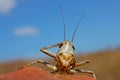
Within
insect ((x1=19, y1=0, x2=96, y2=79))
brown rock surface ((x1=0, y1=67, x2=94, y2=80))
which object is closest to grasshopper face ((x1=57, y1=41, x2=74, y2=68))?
insect ((x1=19, y1=0, x2=96, y2=79))

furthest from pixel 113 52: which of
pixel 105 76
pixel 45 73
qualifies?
pixel 45 73

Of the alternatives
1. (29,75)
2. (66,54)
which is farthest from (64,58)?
(29,75)

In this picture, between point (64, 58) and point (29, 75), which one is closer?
point (29, 75)

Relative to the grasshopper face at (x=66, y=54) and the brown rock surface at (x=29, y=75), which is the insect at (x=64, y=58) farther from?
the brown rock surface at (x=29, y=75)

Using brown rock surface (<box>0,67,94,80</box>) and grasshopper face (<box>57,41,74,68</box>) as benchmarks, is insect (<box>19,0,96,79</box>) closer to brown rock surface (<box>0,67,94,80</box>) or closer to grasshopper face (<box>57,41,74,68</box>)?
grasshopper face (<box>57,41,74,68</box>)

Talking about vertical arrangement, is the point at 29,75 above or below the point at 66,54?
below

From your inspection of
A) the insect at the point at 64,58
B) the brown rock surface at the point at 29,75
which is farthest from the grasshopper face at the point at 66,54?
the brown rock surface at the point at 29,75

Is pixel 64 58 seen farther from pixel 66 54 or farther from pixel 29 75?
pixel 29 75

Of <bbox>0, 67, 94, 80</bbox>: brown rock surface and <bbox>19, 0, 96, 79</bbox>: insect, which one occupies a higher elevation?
<bbox>19, 0, 96, 79</bbox>: insect
